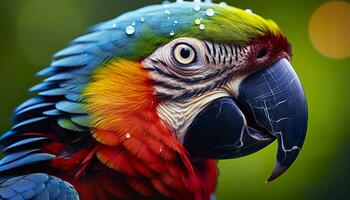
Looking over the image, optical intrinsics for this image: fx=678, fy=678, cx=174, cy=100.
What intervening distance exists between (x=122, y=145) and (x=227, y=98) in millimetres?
304

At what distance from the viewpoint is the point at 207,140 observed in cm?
173

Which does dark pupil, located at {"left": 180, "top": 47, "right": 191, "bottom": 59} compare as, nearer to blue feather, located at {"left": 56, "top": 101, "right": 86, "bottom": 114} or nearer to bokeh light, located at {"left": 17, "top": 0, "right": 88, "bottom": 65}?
blue feather, located at {"left": 56, "top": 101, "right": 86, "bottom": 114}

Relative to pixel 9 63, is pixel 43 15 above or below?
above

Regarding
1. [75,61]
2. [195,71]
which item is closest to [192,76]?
[195,71]

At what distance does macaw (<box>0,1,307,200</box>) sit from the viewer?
5.43 feet

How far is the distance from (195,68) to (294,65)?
6.42ft

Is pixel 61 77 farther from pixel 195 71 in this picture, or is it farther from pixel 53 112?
pixel 195 71

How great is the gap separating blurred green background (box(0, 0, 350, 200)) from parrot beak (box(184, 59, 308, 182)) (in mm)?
1773

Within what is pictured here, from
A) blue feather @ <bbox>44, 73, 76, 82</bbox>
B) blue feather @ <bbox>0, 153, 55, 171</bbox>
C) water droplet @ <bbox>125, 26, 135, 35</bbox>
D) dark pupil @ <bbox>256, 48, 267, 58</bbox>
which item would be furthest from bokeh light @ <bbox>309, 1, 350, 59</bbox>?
blue feather @ <bbox>0, 153, 55, 171</bbox>

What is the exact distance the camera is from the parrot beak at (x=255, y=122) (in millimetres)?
1720

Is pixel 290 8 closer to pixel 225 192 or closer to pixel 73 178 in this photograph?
pixel 225 192

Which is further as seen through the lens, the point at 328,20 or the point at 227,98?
the point at 328,20

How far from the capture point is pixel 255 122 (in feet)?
5.71

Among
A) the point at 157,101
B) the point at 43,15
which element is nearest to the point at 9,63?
the point at 43,15
